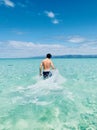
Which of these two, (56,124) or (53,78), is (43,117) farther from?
(53,78)

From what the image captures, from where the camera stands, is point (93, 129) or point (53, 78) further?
point (53, 78)

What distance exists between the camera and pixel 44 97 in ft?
31.9

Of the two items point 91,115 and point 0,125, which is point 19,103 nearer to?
point 0,125

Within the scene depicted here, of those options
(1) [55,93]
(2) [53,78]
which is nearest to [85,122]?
(1) [55,93]

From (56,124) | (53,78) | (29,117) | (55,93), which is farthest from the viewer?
(53,78)

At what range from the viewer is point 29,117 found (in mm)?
6988

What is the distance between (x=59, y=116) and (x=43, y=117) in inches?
24.1

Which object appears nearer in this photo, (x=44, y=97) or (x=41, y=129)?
(x=41, y=129)

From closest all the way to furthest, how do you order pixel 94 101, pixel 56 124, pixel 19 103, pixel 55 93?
pixel 56 124 < pixel 19 103 < pixel 94 101 < pixel 55 93

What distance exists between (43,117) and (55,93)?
378 cm

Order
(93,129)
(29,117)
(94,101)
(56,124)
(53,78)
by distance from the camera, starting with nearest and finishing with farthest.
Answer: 1. (93,129)
2. (56,124)
3. (29,117)
4. (94,101)
5. (53,78)

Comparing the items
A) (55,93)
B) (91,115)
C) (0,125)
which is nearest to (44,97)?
(55,93)

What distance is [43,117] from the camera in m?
6.99

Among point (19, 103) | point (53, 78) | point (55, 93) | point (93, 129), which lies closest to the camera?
point (93, 129)
